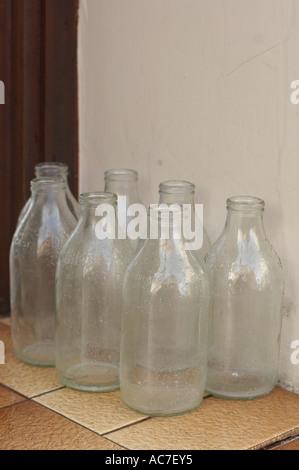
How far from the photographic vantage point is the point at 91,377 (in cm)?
111

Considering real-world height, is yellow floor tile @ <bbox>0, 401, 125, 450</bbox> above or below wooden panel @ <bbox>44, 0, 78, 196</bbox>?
below

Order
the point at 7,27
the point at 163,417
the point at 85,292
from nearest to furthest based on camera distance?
1. the point at 163,417
2. the point at 85,292
3. the point at 7,27

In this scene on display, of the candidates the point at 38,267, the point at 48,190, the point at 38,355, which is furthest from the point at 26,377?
the point at 48,190

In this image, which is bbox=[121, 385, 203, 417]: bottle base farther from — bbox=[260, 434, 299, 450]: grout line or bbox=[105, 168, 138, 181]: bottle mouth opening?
bbox=[105, 168, 138, 181]: bottle mouth opening

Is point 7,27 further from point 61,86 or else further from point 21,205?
point 21,205

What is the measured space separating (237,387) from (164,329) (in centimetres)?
14

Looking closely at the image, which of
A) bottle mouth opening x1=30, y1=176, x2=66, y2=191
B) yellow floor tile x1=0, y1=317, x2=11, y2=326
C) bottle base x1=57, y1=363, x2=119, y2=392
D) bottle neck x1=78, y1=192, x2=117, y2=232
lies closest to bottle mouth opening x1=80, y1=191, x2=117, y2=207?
bottle neck x1=78, y1=192, x2=117, y2=232

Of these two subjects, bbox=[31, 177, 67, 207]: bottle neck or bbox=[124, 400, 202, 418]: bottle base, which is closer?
Answer: bbox=[124, 400, 202, 418]: bottle base

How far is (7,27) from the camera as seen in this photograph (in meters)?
1.31

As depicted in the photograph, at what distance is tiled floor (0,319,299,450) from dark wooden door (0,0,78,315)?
1.15 ft

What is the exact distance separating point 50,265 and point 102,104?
30cm

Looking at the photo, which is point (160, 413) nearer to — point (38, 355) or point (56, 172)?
point (38, 355)

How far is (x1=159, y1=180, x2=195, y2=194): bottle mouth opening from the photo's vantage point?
111 centimetres

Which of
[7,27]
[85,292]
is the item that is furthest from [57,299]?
[7,27]
